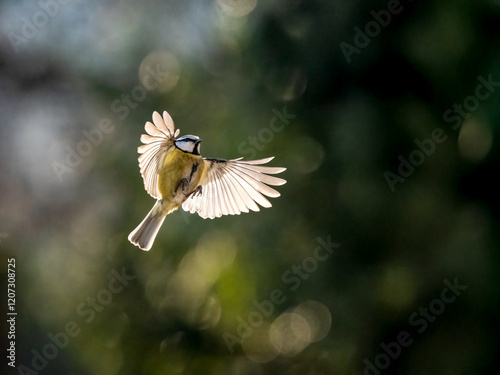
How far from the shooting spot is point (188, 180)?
2.85 m

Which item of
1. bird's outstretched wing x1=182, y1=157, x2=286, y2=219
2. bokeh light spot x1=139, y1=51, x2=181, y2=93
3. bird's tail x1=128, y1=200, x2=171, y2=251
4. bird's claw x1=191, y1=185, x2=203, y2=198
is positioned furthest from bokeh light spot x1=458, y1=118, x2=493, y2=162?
bird's tail x1=128, y1=200, x2=171, y2=251

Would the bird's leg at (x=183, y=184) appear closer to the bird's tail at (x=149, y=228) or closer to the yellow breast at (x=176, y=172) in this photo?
the yellow breast at (x=176, y=172)

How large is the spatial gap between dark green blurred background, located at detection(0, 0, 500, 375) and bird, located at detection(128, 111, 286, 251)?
7.96ft

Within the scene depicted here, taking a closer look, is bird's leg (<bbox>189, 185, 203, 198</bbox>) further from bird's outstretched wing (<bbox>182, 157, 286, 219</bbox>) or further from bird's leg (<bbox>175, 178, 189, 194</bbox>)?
bird's leg (<bbox>175, 178, 189, 194</bbox>)

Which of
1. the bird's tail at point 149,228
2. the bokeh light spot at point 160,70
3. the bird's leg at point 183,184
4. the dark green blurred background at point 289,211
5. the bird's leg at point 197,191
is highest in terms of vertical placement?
the bokeh light spot at point 160,70

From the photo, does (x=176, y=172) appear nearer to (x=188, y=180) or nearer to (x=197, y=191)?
(x=188, y=180)

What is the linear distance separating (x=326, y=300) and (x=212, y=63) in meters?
2.33

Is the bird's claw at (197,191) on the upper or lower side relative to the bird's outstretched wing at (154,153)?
lower

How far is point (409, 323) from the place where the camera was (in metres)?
5.39

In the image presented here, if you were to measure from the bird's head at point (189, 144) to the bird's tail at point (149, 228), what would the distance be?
29cm

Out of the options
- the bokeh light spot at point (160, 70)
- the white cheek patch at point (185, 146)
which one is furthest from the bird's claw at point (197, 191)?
the bokeh light spot at point (160, 70)

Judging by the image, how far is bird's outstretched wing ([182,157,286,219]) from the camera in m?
3.00

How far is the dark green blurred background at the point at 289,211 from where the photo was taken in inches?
214

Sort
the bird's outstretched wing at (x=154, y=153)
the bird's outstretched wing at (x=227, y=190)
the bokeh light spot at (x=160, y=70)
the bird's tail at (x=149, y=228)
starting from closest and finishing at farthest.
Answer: the bird's outstretched wing at (x=154, y=153) → the bird's tail at (x=149, y=228) → the bird's outstretched wing at (x=227, y=190) → the bokeh light spot at (x=160, y=70)
